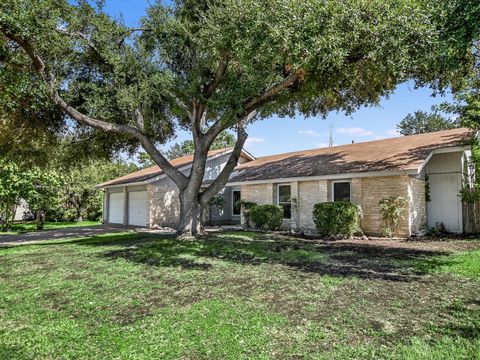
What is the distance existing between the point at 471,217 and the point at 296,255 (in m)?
9.31

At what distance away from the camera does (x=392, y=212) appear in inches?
525

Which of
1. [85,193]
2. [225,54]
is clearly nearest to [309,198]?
[225,54]

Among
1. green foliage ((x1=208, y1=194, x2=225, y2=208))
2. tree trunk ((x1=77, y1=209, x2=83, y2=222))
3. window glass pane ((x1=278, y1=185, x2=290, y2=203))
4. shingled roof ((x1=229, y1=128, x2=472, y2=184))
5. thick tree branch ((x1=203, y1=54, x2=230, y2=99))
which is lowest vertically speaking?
tree trunk ((x1=77, y1=209, x2=83, y2=222))

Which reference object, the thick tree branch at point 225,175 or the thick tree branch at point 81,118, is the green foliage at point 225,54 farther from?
the thick tree branch at point 225,175

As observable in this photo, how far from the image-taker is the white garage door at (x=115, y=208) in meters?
26.1

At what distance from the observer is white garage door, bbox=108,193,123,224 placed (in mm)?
26134

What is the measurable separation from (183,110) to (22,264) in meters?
8.18

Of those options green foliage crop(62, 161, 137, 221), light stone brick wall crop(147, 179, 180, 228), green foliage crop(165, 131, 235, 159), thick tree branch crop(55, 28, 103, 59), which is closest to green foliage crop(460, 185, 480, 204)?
thick tree branch crop(55, 28, 103, 59)

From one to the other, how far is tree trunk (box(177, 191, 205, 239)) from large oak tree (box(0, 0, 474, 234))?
5 centimetres

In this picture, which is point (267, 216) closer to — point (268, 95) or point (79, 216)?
point (268, 95)

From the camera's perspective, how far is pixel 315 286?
6512mm

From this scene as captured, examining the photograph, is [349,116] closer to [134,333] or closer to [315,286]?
[315,286]

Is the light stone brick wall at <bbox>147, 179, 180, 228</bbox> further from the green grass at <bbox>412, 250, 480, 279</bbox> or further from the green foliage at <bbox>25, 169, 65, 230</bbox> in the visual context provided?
the green grass at <bbox>412, 250, 480, 279</bbox>

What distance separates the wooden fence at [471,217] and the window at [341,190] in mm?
4792
